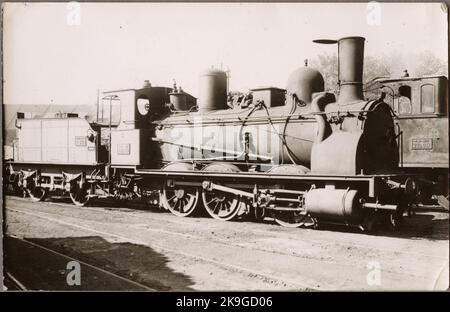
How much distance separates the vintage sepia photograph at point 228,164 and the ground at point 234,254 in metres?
0.04

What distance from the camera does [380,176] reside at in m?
9.09

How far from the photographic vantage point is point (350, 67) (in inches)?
381

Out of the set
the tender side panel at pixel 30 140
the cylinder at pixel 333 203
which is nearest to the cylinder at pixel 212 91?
the cylinder at pixel 333 203

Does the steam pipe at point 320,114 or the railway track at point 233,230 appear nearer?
the railway track at point 233,230

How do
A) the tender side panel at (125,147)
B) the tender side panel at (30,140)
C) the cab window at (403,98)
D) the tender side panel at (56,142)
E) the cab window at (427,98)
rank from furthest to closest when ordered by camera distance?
1. the tender side panel at (30,140)
2. the tender side panel at (56,142)
3. the cab window at (403,98)
4. the tender side panel at (125,147)
5. the cab window at (427,98)

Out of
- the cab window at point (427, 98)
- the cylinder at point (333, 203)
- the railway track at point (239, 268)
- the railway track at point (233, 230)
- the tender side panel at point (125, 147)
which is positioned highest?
the cab window at point (427, 98)

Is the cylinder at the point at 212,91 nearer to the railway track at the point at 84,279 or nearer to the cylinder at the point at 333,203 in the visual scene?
the cylinder at the point at 333,203

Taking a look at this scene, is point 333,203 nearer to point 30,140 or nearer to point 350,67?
point 350,67

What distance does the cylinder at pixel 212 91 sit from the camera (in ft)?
40.2

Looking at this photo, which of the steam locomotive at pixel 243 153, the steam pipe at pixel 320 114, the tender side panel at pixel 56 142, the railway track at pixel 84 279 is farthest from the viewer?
the tender side panel at pixel 56 142

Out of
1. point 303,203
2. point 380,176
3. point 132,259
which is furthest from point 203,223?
point 380,176

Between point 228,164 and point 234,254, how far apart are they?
3448 millimetres

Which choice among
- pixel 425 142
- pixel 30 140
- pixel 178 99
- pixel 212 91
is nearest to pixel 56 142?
pixel 30 140

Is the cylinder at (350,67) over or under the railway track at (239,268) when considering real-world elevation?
over
